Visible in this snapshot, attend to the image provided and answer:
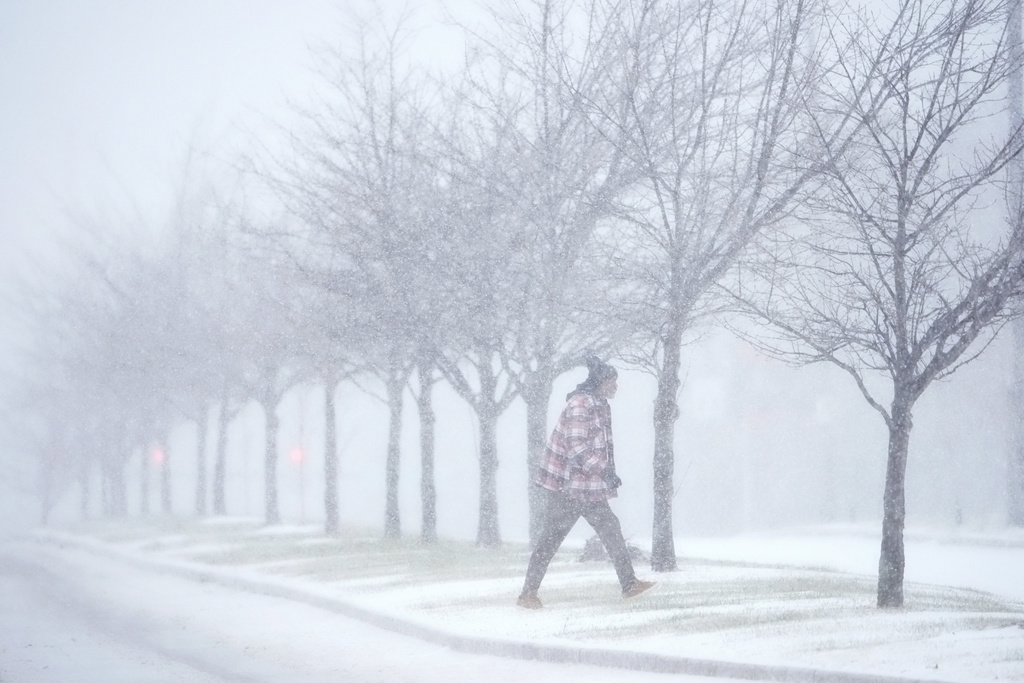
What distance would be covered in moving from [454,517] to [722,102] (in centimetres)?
4533

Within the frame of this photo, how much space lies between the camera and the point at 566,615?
10047mm

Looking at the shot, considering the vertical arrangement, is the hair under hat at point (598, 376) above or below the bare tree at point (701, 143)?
below

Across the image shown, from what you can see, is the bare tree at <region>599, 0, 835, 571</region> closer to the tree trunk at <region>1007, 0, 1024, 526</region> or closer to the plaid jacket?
the plaid jacket

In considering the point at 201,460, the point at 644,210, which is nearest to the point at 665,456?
the point at 644,210

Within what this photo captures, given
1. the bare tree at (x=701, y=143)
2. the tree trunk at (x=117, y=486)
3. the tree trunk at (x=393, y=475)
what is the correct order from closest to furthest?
the bare tree at (x=701, y=143), the tree trunk at (x=393, y=475), the tree trunk at (x=117, y=486)

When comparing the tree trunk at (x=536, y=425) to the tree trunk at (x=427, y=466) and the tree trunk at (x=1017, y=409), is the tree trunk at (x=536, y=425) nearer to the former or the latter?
the tree trunk at (x=427, y=466)

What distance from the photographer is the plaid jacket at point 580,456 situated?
10148 millimetres

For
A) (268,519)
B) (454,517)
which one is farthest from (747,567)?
(454,517)

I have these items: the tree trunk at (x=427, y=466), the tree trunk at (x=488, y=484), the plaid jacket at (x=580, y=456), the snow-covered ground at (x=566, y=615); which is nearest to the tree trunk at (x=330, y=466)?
the tree trunk at (x=427, y=466)

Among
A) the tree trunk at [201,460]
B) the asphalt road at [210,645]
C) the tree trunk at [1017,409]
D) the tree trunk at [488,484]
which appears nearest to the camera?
the asphalt road at [210,645]

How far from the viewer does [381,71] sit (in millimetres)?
19297

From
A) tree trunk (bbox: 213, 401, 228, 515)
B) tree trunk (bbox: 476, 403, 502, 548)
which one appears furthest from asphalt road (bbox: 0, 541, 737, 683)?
tree trunk (bbox: 213, 401, 228, 515)

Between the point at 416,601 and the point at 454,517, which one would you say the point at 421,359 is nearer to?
the point at 416,601

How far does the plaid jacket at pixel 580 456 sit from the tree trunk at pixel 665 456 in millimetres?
2978
